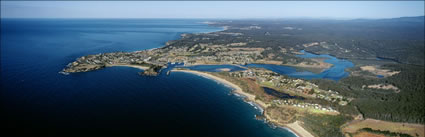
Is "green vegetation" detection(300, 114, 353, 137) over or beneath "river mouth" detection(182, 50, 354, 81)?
beneath

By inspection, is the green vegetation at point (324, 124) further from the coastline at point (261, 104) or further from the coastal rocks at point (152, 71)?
the coastal rocks at point (152, 71)

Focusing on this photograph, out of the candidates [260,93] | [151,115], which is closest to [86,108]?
[151,115]

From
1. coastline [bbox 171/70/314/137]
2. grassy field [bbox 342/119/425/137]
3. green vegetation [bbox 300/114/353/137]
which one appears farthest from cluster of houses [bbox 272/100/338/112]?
grassy field [bbox 342/119/425/137]

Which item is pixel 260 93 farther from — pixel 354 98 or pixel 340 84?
pixel 340 84

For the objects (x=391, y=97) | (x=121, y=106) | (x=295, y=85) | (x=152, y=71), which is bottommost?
(x=121, y=106)

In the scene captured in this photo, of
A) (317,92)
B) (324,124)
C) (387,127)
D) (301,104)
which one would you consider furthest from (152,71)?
(387,127)

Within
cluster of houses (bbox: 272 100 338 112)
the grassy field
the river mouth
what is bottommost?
the grassy field

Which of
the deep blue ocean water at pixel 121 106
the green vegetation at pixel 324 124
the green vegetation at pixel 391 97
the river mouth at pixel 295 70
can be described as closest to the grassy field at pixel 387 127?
the green vegetation at pixel 391 97

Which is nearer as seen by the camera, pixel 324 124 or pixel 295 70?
pixel 324 124

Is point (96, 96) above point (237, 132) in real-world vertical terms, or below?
above

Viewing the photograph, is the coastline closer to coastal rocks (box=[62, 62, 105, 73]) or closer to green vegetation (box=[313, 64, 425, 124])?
green vegetation (box=[313, 64, 425, 124])

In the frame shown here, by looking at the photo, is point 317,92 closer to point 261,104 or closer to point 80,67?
point 261,104
